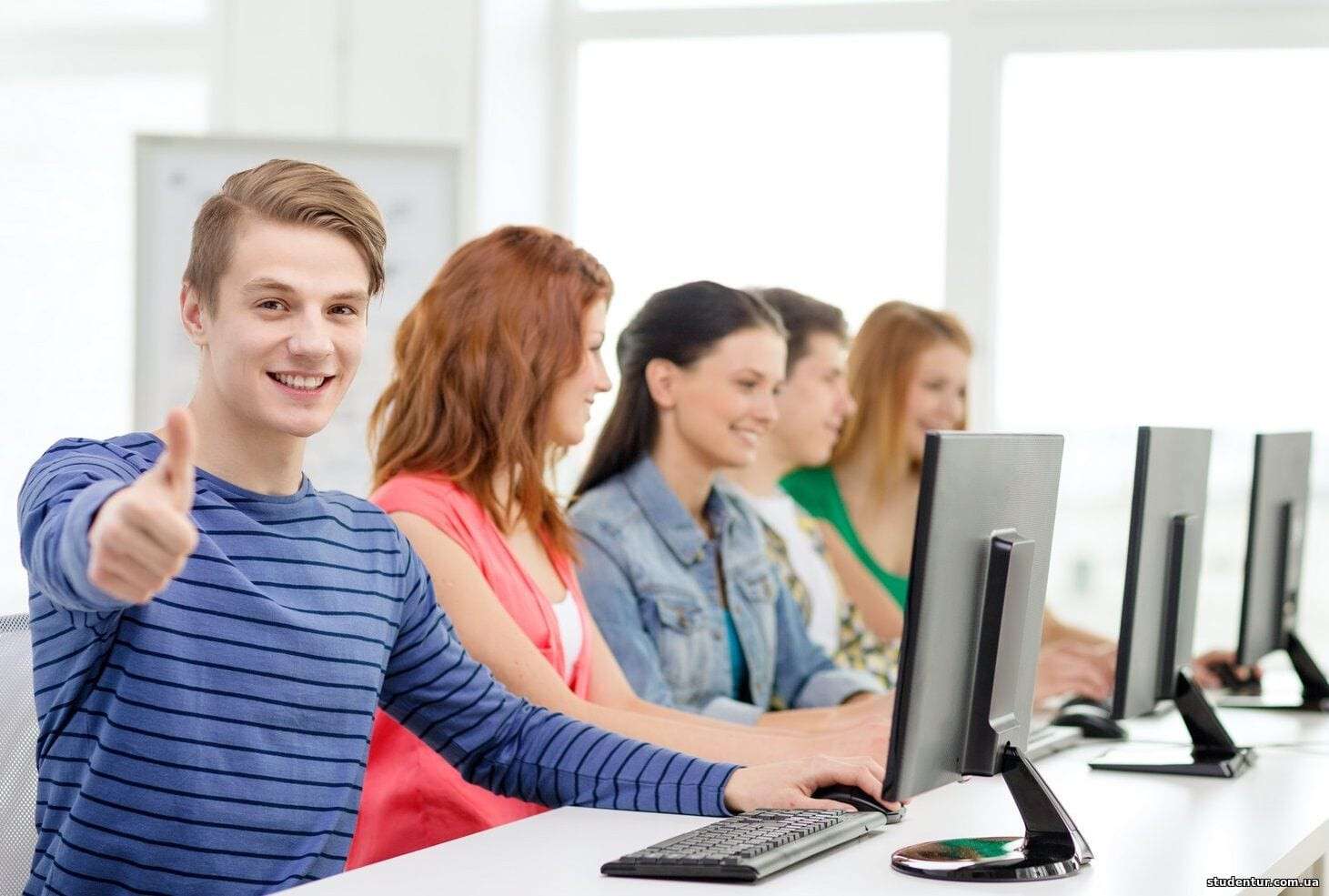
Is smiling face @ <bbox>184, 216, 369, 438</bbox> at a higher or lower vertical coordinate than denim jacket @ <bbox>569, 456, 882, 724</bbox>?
higher

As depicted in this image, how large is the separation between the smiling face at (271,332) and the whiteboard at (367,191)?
86.9 inches

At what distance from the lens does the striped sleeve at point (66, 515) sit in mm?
1237

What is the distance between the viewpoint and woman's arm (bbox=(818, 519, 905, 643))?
3.49 meters

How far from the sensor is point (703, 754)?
202 centimetres

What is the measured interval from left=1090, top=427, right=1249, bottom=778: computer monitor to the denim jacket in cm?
64

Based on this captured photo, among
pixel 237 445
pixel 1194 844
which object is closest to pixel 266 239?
pixel 237 445

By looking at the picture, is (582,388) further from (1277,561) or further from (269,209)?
(1277,561)

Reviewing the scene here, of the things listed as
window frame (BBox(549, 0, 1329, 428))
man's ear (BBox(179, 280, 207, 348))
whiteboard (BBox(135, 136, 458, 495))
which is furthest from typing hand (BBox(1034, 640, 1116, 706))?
man's ear (BBox(179, 280, 207, 348))

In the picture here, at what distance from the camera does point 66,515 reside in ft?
4.15

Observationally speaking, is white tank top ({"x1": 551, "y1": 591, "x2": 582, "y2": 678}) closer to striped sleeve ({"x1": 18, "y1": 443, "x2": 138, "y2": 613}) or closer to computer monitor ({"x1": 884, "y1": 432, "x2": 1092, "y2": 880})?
computer monitor ({"x1": 884, "y1": 432, "x2": 1092, "y2": 880})

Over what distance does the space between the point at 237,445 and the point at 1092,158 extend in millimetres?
3765

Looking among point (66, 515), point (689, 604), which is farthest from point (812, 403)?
point (66, 515)

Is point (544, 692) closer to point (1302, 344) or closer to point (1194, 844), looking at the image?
point (1194, 844)

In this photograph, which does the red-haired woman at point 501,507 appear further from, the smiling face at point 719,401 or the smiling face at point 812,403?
the smiling face at point 812,403
